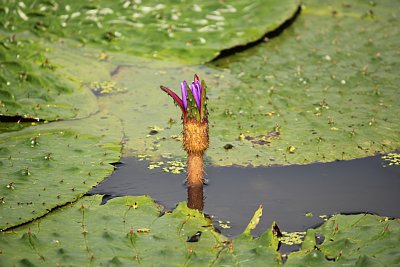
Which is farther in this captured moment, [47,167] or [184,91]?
[47,167]

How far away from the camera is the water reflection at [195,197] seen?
5231mm

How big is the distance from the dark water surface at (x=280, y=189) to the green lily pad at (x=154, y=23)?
221 cm

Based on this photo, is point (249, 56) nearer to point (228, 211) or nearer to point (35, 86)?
point (35, 86)

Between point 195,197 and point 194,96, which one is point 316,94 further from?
point 194,96

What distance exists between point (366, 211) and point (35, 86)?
3.12m

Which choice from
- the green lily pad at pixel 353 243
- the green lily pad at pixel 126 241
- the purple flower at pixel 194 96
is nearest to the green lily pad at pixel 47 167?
the green lily pad at pixel 126 241

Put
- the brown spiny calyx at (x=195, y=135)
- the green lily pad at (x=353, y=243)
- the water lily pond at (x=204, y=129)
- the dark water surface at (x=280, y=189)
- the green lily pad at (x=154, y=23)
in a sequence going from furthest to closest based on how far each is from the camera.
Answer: the green lily pad at (x=154, y=23) < the dark water surface at (x=280, y=189) < the brown spiny calyx at (x=195, y=135) < the water lily pond at (x=204, y=129) < the green lily pad at (x=353, y=243)

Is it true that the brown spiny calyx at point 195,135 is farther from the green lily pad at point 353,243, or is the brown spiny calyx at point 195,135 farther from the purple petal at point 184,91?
the green lily pad at point 353,243

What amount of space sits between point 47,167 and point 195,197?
3.61 feet

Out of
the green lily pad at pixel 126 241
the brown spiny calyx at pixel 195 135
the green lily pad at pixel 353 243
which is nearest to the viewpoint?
the green lily pad at pixel 353 243

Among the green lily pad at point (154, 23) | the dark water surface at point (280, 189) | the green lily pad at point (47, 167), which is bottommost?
the dark water surface at point (280, 189)

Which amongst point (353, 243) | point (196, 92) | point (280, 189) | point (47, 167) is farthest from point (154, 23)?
point (353, 243)

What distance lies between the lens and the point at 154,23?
8.05m

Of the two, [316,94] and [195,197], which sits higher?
[316,94]
